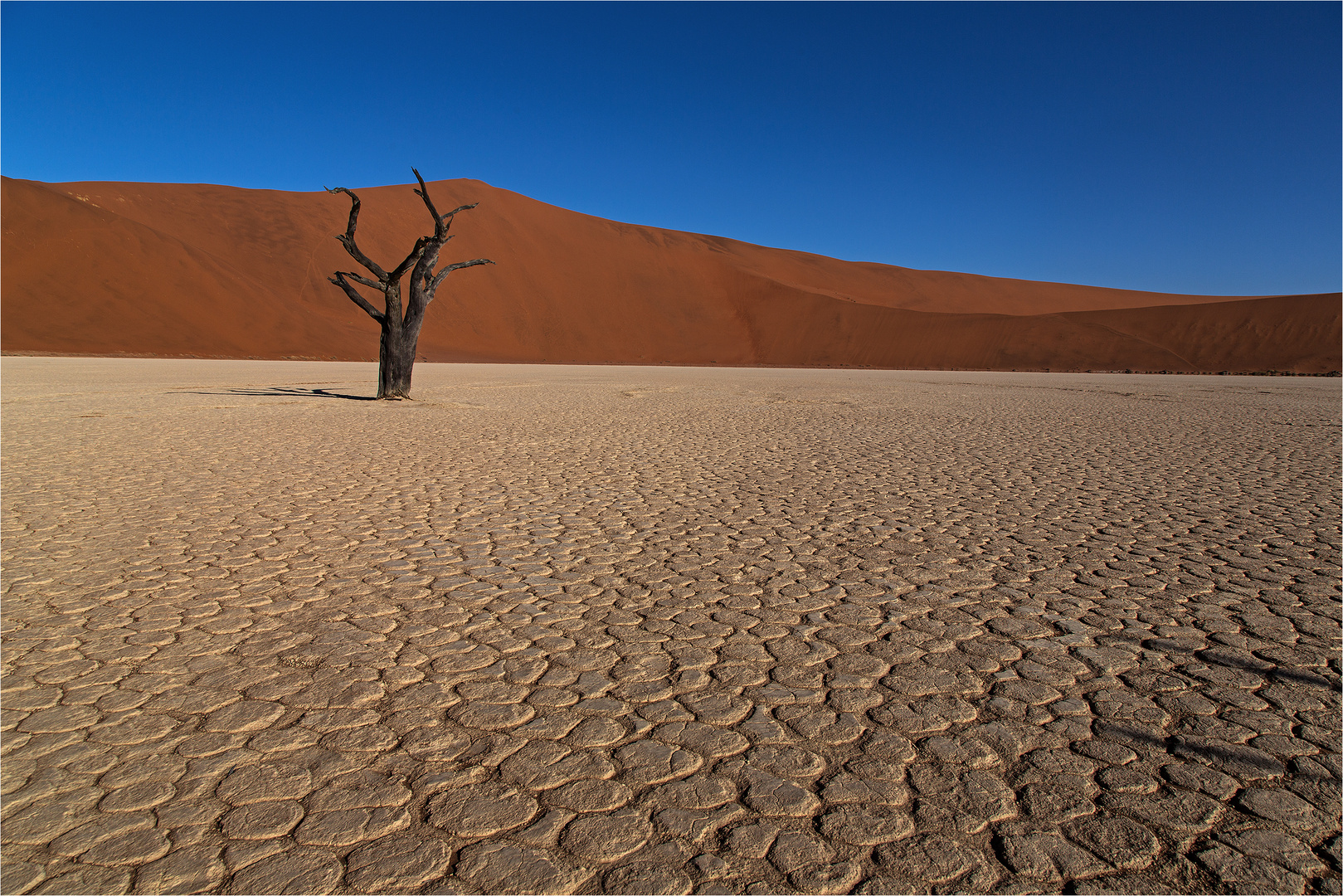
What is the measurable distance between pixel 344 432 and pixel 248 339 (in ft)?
120

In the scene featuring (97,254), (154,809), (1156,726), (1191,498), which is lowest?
(154,809)

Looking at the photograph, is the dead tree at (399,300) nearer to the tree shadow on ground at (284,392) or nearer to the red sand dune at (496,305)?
the tree shadow on ground at (284,392)

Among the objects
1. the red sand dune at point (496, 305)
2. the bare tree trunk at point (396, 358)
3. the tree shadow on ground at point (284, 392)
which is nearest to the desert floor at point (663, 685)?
the bare tree trunk at point (396, 358)

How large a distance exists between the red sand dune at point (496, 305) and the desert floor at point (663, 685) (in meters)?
39.8

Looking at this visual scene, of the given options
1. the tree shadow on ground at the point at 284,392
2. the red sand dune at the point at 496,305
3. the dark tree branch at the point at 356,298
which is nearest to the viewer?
the dark tree branch at the point at 356,298

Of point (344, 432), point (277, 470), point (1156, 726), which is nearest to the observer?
point (1156, 726)

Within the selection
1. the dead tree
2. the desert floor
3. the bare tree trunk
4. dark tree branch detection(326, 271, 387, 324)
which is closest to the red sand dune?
dark tree branch detection(326, 271, 387, 324)

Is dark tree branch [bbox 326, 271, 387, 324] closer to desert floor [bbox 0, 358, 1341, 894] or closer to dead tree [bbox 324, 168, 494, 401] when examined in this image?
dead tree [bbox 324, 168, 494, 401]

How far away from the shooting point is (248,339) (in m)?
40.5

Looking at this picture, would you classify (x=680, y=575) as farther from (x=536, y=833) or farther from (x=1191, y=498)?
(x=1191, y=498)

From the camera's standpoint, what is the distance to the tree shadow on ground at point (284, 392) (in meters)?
15.0

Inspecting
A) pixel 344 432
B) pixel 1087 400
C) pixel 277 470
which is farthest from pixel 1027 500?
pixel 1087 400

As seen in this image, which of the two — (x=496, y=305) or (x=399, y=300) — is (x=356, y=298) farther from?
(x=496, y=305)

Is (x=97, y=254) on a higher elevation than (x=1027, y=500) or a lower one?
higher
